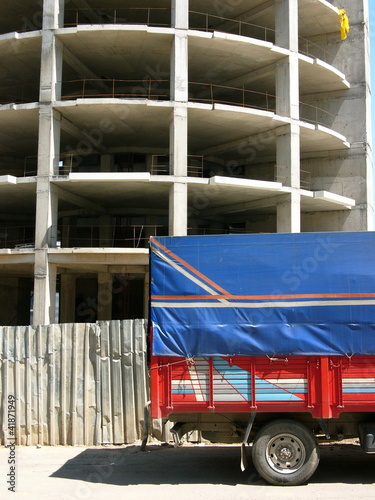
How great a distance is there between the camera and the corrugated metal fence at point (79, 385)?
10641 millimetres

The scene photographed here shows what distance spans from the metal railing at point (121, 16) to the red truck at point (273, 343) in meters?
19.8

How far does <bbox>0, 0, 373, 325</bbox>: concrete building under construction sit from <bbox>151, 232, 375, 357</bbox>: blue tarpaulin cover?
12437 millimetres

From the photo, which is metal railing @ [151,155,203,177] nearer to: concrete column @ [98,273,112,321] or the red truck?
concrete column @ [98,273,112,321]

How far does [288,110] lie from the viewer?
23.2m

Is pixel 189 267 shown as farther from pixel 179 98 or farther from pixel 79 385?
pixel 179 98

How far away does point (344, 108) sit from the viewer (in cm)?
2694

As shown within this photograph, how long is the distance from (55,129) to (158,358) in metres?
15.8

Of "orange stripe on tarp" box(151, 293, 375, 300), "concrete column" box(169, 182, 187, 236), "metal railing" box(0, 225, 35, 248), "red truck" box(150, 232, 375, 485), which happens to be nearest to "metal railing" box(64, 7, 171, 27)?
"concrete column" box(169, 182, 187, 236)

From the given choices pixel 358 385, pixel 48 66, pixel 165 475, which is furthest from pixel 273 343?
pixel 48 66

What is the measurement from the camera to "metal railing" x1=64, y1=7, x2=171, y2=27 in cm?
2497

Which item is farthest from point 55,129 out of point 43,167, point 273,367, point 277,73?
point 273,367

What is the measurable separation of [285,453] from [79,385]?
4.53 m

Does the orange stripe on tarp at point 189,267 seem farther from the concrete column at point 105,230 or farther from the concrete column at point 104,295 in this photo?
the concrete column at point 105,230

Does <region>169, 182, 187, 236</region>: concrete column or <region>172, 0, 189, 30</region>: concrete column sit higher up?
<region>172, 0, 189, 30</region>: concrete column
